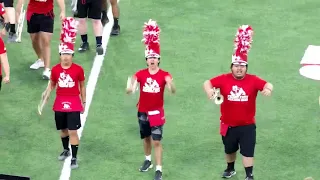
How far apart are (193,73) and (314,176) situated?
12.3 feet

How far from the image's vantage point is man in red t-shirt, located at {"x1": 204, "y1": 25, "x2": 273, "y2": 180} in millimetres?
10531

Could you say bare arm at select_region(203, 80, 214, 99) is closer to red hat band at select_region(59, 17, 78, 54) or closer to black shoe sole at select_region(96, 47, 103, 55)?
red hat band at select_region(59, 17, 78, 54)

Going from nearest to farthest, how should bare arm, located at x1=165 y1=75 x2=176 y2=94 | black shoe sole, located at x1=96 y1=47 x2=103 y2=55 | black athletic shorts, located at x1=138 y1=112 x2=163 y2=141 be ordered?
bare arm, located at x1=165 y1=75 x2=176 y2=94, black athletic shorts, located at x1=138 y1=112 x2=163 y2=141, black shoe sole, located at x1=96 y1=47 x2=103 y2=55

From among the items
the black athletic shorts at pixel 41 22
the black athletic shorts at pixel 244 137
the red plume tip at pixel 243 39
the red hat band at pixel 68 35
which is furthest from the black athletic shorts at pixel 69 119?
the black athletic shorts at pixel 41 22

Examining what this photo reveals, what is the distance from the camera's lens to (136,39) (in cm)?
1584

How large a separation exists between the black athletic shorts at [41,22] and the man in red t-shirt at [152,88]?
3.42m

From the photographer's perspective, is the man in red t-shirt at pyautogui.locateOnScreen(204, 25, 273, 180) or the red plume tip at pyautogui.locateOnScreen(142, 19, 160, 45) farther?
the red plume tip at pyautogui.locateOnScreen(142, 19, 160, 45)

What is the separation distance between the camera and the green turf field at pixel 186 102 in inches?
460

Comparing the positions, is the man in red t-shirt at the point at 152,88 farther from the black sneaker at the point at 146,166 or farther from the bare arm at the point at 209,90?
the bare arm at the point at 209,90

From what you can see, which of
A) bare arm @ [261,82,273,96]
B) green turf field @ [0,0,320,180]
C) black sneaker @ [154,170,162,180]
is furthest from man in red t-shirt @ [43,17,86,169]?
bare arm @ [261,82,273,96]

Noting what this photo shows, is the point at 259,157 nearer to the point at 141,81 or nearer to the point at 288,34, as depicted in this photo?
the point at 141,81

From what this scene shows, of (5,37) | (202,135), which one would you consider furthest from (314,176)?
(5,37)

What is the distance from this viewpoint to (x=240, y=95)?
10.6m

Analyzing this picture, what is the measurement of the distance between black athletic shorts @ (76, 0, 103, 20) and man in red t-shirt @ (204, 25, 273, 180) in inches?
185
